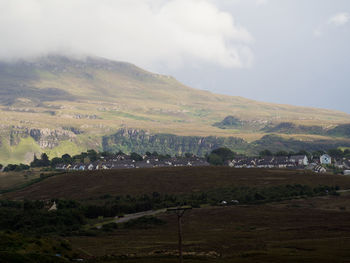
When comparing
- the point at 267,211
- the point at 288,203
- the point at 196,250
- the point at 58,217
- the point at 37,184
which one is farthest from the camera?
the point at 37,184

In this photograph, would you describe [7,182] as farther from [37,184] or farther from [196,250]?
[196,250]

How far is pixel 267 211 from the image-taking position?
10400 centimetres

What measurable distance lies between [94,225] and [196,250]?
38105mm

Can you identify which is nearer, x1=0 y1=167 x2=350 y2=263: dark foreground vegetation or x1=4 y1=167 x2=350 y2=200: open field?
x1=0 y1=167 x2=350 y2=263: dark foreground vegetation

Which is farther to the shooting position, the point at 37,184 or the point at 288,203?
the point at 37,184

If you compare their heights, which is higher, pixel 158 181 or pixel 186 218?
pixel 158 181

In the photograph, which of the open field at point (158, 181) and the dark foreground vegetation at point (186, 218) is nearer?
the dark foreground vegetation at point (186, 218)

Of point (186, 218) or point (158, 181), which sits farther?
point (158, 181)

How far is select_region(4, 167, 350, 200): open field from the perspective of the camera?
473 ft

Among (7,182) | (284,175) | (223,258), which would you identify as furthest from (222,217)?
(7,182)

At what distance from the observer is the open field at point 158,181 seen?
473ft

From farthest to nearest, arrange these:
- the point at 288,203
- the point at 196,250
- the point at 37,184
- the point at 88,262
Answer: the point at 37,184
the point at 288,203
the point at 196,250
the point at 88,262

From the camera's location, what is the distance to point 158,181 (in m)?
158

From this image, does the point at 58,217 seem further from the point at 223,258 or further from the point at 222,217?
the point at 223,258
